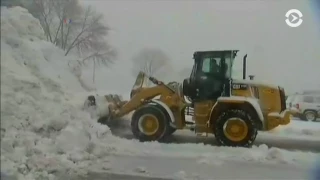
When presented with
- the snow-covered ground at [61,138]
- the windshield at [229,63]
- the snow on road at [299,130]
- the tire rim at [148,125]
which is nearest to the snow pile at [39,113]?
the snow-covered ground at [61,138]

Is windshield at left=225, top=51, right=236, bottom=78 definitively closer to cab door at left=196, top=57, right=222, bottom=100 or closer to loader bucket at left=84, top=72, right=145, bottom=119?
cab door at left=196, top=57, right=222, bottom=100

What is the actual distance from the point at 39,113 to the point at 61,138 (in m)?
0.12

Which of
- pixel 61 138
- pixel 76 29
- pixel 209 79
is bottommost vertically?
pixel 61 138

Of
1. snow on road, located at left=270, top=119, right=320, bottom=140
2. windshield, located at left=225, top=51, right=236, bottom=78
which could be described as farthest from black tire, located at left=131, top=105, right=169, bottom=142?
snow on road, located at left=270, top=119, right=320, bottom=140

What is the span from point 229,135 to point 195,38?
36 cm

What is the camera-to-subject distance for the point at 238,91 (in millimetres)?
1399

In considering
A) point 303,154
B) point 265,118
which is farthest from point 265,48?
point 303,154

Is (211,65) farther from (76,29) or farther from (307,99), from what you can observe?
(76,29)

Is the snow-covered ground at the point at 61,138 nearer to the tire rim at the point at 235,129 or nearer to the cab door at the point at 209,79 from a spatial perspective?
the tire rim at the point at 235,129

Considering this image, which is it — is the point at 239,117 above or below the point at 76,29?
below

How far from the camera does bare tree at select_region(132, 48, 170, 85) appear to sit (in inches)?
56.3

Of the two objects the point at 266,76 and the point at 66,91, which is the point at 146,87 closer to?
the point at 66,91

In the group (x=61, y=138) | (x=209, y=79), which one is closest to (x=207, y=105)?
(x=209, y=79)

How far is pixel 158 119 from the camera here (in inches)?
56.2
